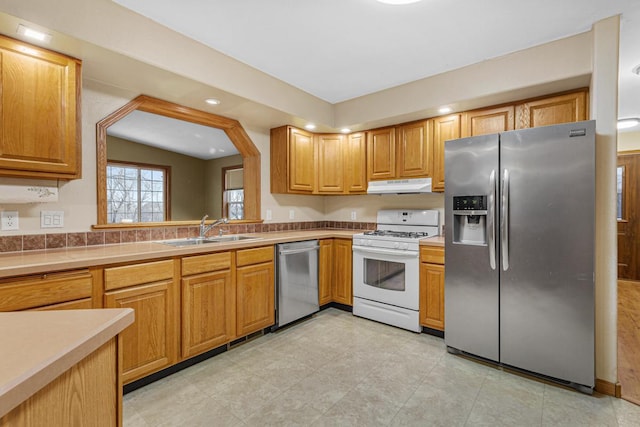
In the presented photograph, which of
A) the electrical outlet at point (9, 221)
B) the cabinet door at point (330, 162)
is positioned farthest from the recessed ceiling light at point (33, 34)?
the cabinet door at point (330, 162)

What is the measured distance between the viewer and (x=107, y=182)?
2.52 metres

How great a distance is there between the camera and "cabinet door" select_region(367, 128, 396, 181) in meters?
3.54

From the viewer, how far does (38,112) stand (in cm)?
187

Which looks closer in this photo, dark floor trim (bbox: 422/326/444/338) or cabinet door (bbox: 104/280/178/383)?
cabinet door (bbox: 104/280/178/383)

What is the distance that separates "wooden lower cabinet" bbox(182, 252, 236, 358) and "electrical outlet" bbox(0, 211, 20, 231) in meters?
1.10

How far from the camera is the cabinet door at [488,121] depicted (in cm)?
280

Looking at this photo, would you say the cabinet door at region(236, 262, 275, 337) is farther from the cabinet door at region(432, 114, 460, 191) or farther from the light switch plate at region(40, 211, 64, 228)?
the cabinet door at region(432, 114, 460, 191)

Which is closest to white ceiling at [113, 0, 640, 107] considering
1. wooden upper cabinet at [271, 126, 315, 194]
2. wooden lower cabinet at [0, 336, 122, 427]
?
wooden upper cabinet at [271, 126, 315, 194]

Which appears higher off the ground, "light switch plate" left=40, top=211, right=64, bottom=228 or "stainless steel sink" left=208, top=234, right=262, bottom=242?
"light switch plate" left=40, top=211, right=64, bottom=228

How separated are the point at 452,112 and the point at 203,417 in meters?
3.22

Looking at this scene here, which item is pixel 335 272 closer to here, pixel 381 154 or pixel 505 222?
pixel 381 154

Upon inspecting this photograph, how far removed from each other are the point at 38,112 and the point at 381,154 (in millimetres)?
2966

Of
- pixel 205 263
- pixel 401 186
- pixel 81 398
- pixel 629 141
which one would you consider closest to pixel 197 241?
pixel 205 263

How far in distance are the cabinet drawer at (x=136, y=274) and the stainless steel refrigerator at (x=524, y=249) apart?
7.09 feet
